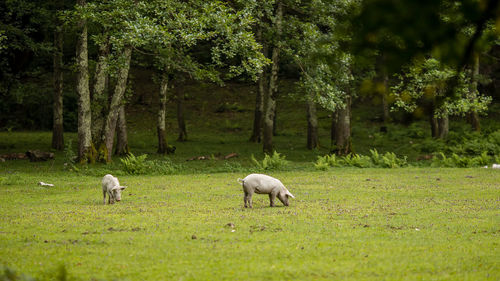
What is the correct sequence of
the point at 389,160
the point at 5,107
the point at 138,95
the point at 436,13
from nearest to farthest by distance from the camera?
1. the point at 436,13
2. the point at 389,160
3. the point at 5,107
4. the point at 138,95

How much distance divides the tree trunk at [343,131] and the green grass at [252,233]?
10.3m

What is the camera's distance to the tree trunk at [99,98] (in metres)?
26.0

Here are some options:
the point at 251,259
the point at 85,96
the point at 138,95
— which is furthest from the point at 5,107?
the point at 251,259

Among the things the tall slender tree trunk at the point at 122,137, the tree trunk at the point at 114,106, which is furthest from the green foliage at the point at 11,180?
the tall slender tree trunk at the point at 122,137

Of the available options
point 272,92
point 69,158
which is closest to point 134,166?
point 69,158

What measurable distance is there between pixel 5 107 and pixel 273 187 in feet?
121

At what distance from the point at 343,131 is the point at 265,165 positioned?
665cm

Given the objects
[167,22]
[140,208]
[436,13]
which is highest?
[167,22]

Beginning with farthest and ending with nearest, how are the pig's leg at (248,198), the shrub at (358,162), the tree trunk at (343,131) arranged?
the tree trunk at (343,131), the shrub at (358,162), the pig's leg at (248,198)

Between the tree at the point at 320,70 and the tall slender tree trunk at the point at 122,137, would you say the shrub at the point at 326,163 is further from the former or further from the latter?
the tall slender tree trunk at the point at 122,137

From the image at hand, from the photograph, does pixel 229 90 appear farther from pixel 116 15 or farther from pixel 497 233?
pixel 497 233

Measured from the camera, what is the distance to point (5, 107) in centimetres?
4619

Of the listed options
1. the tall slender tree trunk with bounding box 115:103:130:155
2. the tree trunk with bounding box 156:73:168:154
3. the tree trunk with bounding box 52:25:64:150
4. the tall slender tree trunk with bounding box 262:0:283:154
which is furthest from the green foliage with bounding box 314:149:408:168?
the tree trunk with bounding box 52:25:64:150

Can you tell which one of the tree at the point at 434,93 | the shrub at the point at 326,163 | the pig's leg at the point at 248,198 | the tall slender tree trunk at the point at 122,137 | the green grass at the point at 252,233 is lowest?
the green grass at the point at 252,233
